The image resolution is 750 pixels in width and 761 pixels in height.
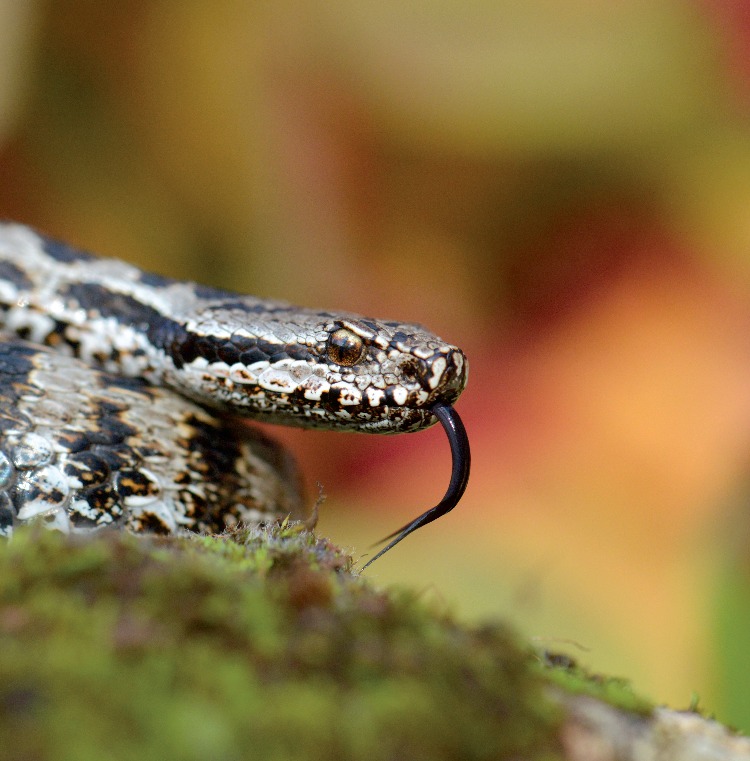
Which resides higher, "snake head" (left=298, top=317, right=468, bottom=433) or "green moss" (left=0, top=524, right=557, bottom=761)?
"snake head" (left=298, top=317, right=468, bottom=433)

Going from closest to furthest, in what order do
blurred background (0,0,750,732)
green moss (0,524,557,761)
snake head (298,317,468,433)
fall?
green moss (0,524,557,761)
snake head (298,317,468,433)
blurred background (0,0,750,732)

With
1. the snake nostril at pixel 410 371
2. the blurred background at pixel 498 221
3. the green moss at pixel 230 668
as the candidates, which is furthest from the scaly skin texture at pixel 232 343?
the blurred background at pixel 498 221

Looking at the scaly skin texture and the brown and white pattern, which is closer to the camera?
the brown and white pattern

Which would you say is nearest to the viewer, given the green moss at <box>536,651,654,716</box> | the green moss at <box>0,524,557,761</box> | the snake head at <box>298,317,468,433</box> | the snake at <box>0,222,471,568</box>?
the green moss at <box>0,524,557,761</box>

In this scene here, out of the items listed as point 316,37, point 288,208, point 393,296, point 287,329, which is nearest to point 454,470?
point 287,329

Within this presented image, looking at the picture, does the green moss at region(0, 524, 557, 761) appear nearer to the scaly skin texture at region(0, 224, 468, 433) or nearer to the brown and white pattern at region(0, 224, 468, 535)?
the brown and white pattern at region(0, 224, 468, 535)

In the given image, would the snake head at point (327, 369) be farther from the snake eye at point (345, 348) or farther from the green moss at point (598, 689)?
the green moss at point (598, 689)

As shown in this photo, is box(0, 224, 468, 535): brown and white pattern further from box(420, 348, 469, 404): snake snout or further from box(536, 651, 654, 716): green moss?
box(536, 651, 654, 716): green moss

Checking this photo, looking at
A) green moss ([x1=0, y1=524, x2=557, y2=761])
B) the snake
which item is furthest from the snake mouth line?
green moss ([x1=0, y1=524, x2=557, y2=761])
